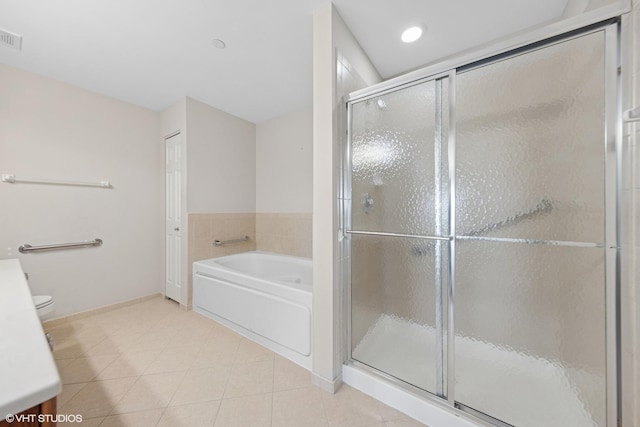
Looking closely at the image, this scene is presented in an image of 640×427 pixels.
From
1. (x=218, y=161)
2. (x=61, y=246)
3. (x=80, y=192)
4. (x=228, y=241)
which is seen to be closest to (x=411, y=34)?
(x=218, y=161)

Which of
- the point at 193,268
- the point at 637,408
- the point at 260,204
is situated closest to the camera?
the point at 637,408

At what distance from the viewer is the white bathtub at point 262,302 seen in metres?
1.66

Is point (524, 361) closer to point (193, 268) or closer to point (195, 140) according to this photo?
point (193, 268)

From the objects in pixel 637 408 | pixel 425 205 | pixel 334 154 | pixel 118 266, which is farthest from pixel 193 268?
pixel 637 408

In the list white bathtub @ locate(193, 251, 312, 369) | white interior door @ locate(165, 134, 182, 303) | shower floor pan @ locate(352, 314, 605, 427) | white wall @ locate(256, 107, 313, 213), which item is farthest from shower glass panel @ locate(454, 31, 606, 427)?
white interior door @ locate(165, 134, 182, 303)

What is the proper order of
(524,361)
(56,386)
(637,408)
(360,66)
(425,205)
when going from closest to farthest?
(56,386) → (637,408) → (524,361) → (425,205) → (360,66)

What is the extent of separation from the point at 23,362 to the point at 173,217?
2.46 m

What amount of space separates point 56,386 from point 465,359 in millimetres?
1552

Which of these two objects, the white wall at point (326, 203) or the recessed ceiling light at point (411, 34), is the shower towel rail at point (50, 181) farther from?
the recessed ceiling light at point (411, 34)

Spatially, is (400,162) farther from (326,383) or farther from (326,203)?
(326,383)

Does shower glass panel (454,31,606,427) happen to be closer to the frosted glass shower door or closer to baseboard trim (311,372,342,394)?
the frosted glass shower door

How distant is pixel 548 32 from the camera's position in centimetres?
97

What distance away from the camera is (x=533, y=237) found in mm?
1080

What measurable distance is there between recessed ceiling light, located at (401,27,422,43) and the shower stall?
598 mm
